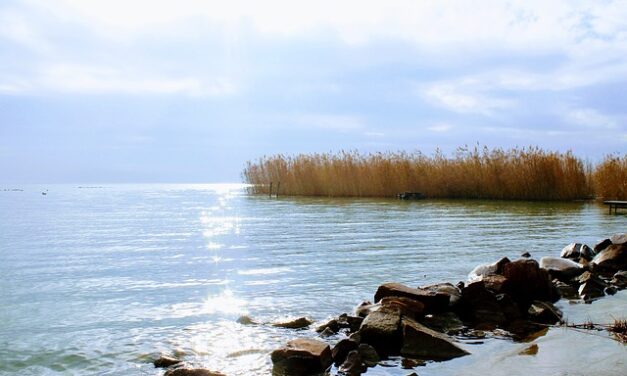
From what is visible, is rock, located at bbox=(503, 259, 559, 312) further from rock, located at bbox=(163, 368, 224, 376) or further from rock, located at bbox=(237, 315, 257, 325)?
rock, located at bbox=(163, 368, 224, 376)

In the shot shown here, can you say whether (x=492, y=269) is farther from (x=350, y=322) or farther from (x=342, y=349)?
(x=342, y=349)

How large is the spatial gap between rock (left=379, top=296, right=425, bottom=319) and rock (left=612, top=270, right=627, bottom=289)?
432cm

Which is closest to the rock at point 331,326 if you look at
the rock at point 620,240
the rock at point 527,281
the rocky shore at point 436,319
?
the rocky shore at point 436,319

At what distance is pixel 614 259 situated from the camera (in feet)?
35.9

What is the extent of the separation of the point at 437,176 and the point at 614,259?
27.4m

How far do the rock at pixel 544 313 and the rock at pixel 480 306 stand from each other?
0.41 meters

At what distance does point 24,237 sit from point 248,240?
25.4 feet

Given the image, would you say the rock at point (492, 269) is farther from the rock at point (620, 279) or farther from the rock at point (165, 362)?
the rock at point (165, 362)

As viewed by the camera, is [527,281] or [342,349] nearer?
[342,349]

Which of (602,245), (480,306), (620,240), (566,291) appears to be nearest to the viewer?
(480,306)

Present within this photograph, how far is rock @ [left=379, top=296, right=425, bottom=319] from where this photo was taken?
6.89 metres

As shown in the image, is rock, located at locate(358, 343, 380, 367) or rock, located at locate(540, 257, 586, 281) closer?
rock, located at locate(358, 343, 380, 367)

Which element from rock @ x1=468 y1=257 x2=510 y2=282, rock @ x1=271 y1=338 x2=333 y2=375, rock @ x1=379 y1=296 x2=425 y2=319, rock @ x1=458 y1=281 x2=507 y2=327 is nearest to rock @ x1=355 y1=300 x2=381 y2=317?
rock @ x1=379 y1=296 x2=425 y2=319

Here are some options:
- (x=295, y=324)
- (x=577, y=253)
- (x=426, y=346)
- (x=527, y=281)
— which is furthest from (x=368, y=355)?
(x=577, y=253)
